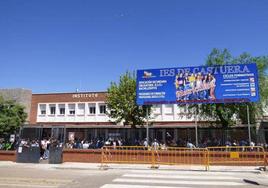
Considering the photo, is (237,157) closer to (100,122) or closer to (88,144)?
(88,144)

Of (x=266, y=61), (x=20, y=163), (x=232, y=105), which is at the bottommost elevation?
(x=20, y=163)

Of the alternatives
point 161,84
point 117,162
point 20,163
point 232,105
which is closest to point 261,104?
point 232,105

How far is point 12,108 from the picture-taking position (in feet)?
120

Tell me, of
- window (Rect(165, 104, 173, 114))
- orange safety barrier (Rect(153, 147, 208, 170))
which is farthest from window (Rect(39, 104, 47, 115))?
orange safety barrier (Rect(153, 147, 208, 170))

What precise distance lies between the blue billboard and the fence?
3.35 m

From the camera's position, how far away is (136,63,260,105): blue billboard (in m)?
19.3

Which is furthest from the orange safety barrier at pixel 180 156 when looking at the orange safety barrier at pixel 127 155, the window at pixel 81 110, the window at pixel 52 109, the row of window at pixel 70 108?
the window at pixel 52 109

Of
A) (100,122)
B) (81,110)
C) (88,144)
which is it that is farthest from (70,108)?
(88,144)

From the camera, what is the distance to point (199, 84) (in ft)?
66.2

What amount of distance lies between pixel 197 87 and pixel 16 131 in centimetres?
2416

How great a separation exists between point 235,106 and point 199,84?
9477 millimetres

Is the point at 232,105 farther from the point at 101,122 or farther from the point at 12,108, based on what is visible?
the point at 12,108

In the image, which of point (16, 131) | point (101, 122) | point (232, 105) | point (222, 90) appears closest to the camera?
Answer: point (222, 90)

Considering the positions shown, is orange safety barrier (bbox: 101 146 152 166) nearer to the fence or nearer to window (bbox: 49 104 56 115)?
the fence
